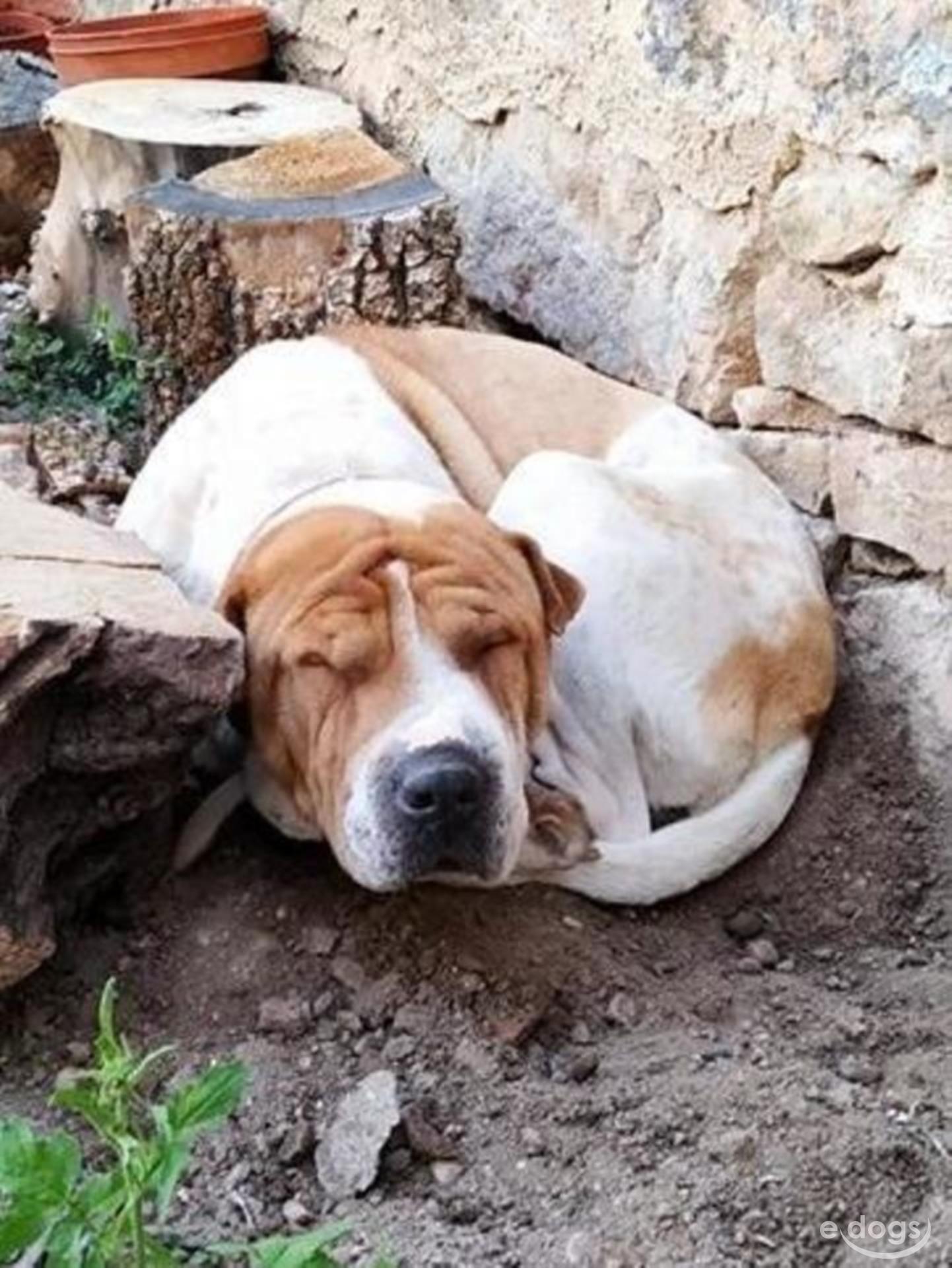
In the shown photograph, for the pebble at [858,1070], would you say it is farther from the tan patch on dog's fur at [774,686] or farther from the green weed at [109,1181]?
the green weed at [109,1181]

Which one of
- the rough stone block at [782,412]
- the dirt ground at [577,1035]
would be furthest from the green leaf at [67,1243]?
the rough stone block at [782,412]

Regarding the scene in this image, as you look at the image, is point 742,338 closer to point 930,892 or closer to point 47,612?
point 930,892

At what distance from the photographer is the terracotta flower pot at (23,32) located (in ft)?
26.5

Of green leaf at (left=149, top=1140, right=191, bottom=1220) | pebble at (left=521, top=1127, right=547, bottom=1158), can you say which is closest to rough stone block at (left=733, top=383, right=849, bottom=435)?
pebble at (left=521, top=1127, right=547, bottom=1158)

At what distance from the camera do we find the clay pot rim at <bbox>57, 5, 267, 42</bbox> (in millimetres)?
6613

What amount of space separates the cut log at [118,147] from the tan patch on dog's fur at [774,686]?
209cm

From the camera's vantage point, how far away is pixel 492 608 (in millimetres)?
3633

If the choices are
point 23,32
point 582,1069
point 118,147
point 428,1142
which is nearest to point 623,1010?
point 582,1069

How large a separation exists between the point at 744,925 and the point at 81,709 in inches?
47.2

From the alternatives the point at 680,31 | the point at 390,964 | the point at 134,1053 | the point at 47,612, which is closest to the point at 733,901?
the point at 390,964

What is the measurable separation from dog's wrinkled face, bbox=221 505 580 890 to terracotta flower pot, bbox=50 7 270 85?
307cm

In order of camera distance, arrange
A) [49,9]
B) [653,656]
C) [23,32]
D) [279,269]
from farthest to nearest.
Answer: [49,9], [23,32], [279,269], [653,656]

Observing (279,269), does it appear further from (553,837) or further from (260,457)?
(553,837)

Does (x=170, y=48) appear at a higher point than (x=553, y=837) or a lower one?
higher
